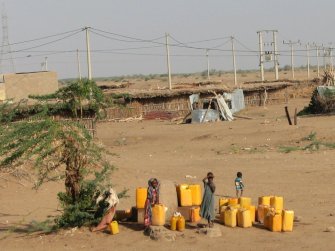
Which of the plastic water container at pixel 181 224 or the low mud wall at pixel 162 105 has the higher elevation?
the low mud wall at pixel 162 105

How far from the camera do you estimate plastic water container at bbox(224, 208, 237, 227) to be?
12.5 meters

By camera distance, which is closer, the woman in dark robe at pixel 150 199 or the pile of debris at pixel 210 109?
the woman in dark robe at pixel 150 199

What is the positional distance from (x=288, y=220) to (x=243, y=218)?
773 millimetres

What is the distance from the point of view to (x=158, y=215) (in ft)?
40.5

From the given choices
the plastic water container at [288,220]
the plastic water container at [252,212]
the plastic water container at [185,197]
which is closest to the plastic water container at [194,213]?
the plastic water container at [185,197]

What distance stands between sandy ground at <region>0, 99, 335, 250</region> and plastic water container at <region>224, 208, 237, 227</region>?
14 cm

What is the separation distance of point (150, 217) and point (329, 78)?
100 feet

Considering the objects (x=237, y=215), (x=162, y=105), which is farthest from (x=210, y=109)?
(x=237, y=215)

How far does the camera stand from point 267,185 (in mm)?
17781

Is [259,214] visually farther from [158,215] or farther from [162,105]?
[162,105]

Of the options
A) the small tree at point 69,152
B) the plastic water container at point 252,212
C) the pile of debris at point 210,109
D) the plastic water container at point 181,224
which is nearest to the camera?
the plastic water container at point 181,224

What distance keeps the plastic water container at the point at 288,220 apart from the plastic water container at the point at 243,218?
631 millimetres

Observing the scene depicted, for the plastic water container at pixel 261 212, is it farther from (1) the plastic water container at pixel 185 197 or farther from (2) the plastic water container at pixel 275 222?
(1) the plastic water container at pixel 185 197

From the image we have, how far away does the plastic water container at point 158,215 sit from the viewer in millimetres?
12344
